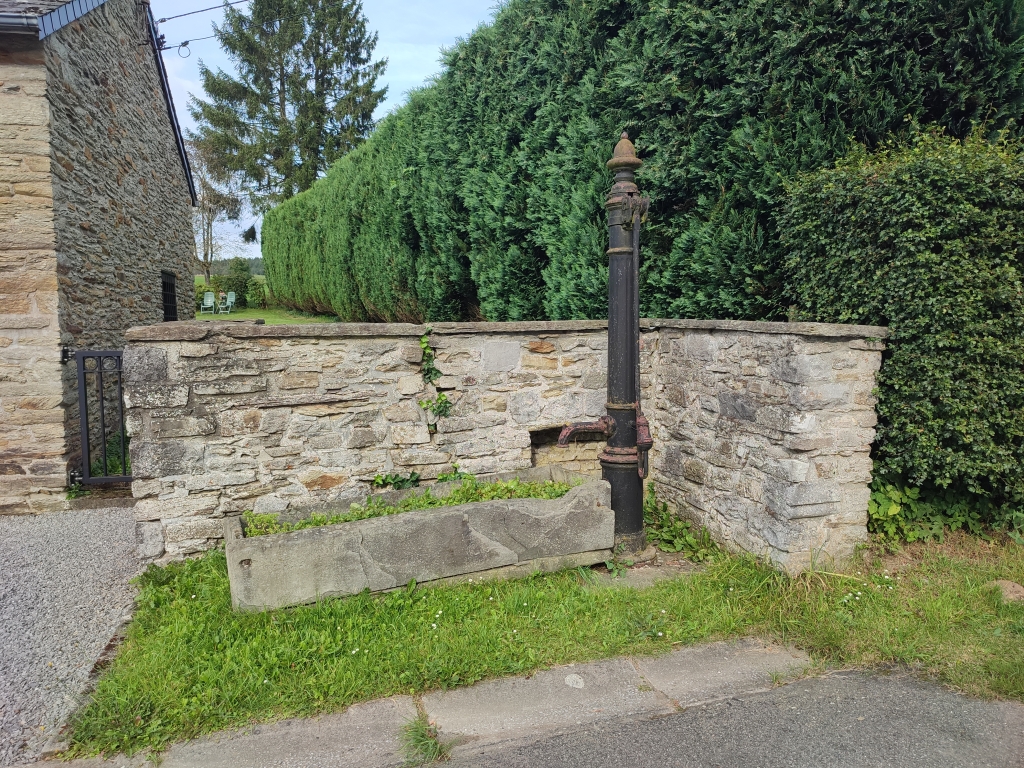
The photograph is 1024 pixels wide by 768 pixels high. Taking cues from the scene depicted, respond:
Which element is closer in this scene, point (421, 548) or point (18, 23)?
point (421, 548)

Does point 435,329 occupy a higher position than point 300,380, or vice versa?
point 435,329

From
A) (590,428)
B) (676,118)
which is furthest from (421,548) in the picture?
(676,118)

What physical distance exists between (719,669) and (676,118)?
361cm

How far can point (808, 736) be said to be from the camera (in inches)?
94.6

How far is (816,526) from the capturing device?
Result: 352 cm

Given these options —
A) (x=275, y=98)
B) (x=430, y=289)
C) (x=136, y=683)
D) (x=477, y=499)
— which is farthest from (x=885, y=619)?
(x=275, y=98)

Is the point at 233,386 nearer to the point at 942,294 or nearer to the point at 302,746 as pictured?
the point at 302,746

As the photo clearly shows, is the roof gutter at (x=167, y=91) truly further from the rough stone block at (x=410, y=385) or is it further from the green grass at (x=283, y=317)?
the rough stone block at (x=410, y=385)

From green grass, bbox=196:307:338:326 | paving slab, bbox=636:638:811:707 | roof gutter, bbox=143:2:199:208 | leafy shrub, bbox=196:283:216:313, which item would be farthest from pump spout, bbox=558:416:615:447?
leafy shrub, bbox=196:283:216:313

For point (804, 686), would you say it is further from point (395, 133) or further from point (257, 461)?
point (395, 133)

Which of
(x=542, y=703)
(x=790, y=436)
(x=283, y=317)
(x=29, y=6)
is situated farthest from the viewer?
(x=283, y=317)

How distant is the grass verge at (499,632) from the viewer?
2572 mm

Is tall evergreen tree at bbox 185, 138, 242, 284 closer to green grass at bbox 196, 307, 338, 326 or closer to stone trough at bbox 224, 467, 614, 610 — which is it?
green grass at bbox 196, 307, 338, 326

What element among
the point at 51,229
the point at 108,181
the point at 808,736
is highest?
the point at 108,181
